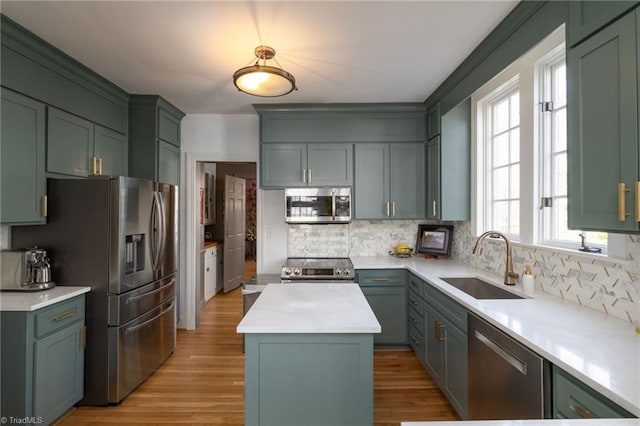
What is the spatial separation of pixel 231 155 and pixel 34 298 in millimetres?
2361

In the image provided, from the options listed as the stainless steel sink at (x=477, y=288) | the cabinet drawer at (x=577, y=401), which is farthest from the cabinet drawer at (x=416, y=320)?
the cabinet drawer at (x=577, y=401)

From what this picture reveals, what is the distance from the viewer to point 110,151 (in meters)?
3.02

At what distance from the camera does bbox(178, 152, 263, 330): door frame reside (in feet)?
12.6

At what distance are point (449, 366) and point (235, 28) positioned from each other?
2692 mm

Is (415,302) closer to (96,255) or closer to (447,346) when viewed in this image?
(447,346)

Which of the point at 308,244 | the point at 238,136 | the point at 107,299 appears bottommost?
the point at 107,299

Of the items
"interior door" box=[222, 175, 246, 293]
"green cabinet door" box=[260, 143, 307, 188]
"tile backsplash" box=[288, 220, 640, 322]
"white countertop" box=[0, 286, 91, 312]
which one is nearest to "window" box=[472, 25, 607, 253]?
"tile backsplash" box=[288, 220, 640, 322]

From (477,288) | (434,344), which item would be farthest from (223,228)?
(477,288)

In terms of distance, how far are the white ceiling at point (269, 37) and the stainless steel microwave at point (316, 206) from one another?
1.08 m

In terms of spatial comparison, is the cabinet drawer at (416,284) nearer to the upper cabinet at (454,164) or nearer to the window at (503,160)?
the upper cabinet at (454,164)

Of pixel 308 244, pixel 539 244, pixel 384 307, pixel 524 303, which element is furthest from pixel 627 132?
pixel 308 244

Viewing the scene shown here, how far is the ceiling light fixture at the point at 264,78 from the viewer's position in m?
1.94

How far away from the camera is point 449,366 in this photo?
2205mm

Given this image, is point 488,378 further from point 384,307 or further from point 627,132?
point 384,307
